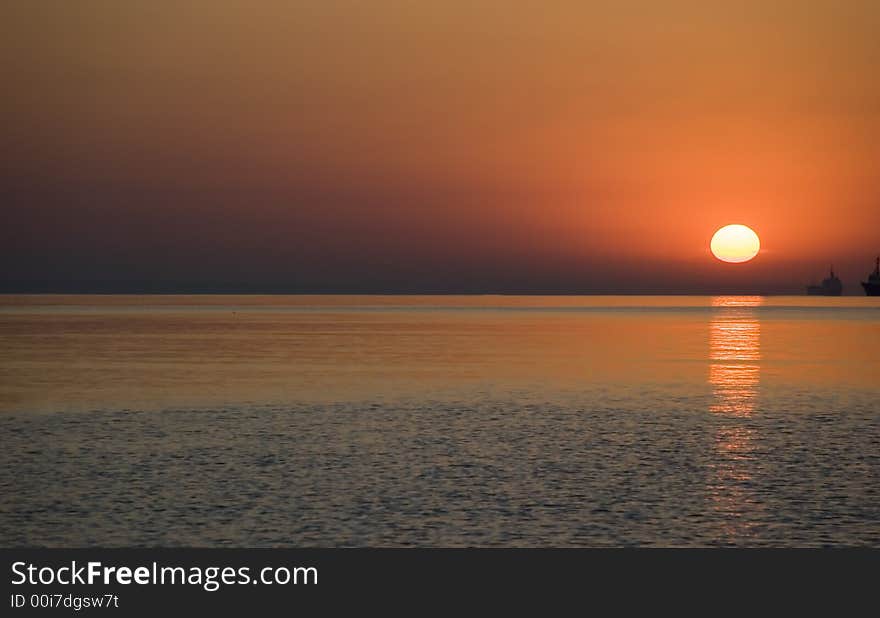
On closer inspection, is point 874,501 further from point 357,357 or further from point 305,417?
point 357,357

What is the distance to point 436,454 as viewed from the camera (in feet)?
83.3

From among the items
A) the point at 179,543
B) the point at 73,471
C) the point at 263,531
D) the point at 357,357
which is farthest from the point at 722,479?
the point at 357,357

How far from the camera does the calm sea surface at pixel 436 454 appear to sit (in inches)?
709

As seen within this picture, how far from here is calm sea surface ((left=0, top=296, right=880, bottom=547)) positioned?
18.0 meters
